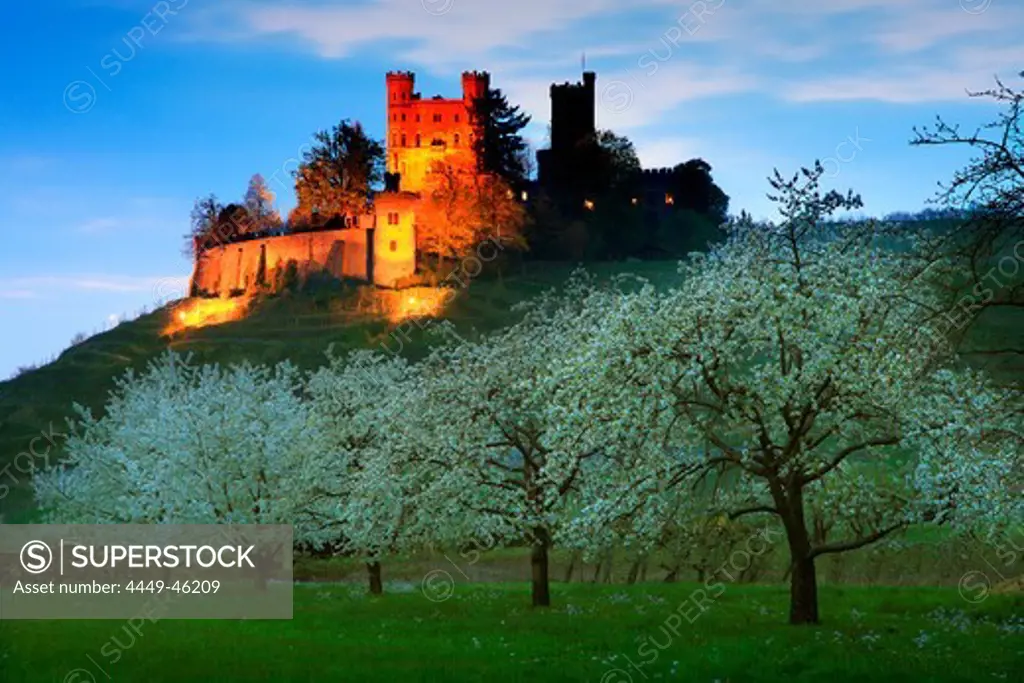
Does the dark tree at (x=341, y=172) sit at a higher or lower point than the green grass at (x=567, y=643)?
higher

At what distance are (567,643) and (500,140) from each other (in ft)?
481

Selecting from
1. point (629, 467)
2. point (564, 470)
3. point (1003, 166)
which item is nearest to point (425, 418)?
point (564, 470)

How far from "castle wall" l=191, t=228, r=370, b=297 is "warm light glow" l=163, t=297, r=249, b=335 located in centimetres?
330

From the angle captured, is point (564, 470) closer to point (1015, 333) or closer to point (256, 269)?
point (1015, 333)

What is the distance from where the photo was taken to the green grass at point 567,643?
2273 cm

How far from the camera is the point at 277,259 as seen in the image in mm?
162500

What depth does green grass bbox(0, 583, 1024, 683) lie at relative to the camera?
22734 mm

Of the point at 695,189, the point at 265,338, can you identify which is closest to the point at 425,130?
the point at 695,189

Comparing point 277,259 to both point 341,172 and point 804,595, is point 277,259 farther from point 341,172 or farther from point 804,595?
point 804,595

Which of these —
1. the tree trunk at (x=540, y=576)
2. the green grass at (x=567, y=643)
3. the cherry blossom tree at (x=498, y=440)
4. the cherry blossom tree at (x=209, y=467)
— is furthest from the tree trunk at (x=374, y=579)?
the tree trunk at (x=540, y=576)

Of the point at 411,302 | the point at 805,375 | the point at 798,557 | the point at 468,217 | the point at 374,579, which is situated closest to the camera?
the point at 805,375

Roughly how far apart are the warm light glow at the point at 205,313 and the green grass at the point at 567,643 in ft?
403

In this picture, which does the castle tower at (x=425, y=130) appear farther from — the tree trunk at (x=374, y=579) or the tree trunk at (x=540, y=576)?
the tree trunk at (x=540, y=576)

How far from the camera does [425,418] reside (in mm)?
35031
